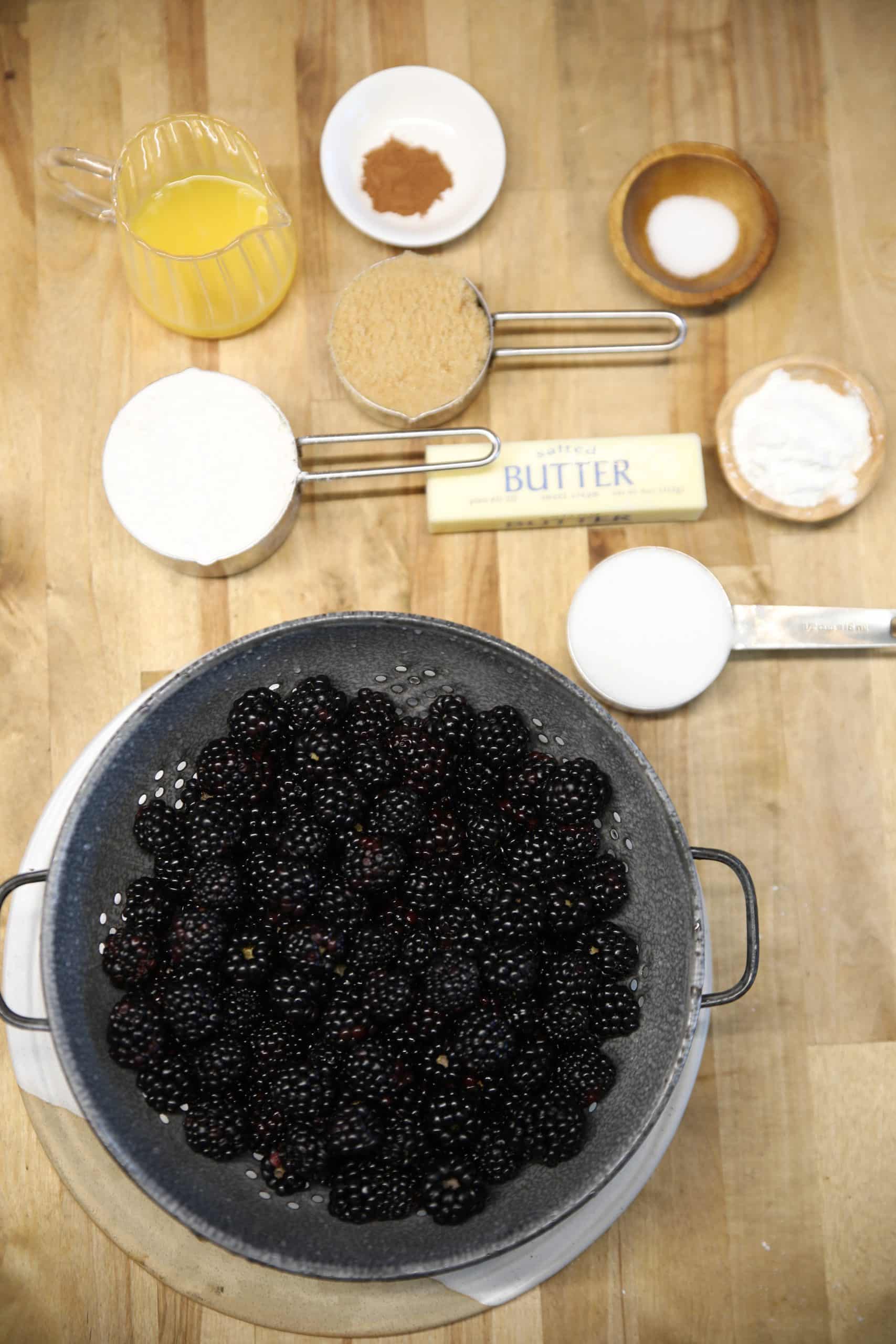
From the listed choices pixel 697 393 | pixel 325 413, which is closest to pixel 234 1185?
pixel 325 413

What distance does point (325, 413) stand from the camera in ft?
3.59

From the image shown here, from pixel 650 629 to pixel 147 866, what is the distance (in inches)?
20.6

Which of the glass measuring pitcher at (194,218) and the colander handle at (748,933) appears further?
the glass measuring pitcher at (194,218)

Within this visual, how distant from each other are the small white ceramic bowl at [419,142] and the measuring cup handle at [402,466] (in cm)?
22

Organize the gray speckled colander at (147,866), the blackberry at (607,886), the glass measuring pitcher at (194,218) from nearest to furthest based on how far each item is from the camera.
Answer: the gray speckled colander at (147,866) → the blackberry at (607,886) → the glass measuring pitcher at (194,218)

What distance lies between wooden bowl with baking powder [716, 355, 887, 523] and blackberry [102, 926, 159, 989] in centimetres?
70

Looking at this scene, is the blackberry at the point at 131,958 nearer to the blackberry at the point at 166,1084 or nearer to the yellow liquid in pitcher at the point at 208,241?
the blackberry at the point at 166,1084

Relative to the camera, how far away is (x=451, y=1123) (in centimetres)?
81

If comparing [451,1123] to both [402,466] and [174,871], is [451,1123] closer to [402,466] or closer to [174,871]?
[174,871]

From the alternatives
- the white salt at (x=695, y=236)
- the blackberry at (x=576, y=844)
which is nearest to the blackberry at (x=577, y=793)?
the blackberry at (x=576, y=844)

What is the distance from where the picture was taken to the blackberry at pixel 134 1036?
32.2 inches

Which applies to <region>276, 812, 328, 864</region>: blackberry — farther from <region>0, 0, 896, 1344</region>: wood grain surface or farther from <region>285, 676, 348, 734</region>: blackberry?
<region>0, 0, 896, 1344</region>: wood grain surface

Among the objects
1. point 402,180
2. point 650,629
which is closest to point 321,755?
point 650,629

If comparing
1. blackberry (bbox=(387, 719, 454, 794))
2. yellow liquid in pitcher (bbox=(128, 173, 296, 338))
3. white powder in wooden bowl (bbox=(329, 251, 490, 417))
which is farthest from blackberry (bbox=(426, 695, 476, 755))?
yellow liquid in pitcher (bbox=(128, 173, 296, 338))
